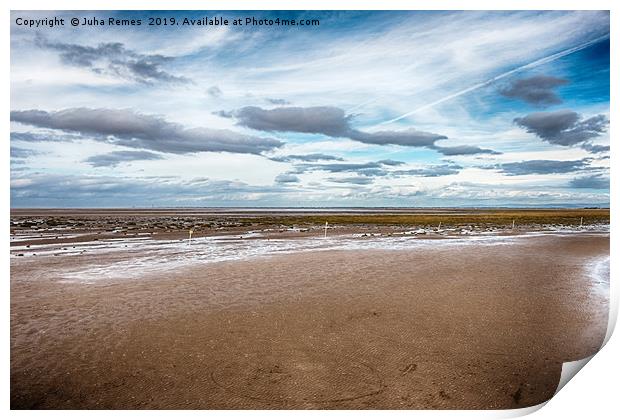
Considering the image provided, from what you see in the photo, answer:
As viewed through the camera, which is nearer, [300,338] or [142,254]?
[300,338]

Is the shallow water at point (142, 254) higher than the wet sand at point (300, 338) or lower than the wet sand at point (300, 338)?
higher

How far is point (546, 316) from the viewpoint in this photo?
7.52m

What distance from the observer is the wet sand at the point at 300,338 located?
4.83m

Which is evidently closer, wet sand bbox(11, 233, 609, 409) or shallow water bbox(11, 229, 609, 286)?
wet sand bbox(11, 233, 609, 409)

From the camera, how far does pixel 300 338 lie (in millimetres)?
6285

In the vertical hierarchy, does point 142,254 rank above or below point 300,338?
above

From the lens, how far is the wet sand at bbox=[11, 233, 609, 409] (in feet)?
15.8

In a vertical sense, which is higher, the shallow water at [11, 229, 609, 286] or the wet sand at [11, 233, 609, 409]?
the shallow water at [11, 229, 609, 286]

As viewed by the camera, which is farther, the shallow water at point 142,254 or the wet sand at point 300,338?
the shallow water at point 142,254
